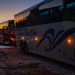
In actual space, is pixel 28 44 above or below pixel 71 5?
below

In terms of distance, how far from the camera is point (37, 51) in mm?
18969

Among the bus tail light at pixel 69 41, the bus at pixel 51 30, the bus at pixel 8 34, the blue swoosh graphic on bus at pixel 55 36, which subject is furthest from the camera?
the bus at pixel 8 34

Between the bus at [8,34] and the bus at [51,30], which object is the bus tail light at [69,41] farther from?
the bus at [8,34]

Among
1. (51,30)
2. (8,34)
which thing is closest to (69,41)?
(51,30)

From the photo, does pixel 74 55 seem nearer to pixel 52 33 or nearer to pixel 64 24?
pixel 64 24


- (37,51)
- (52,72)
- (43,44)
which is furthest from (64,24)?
(37,51)

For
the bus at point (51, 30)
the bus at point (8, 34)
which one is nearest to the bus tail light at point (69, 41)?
the bus at point (51, 30)

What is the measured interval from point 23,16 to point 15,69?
379 inches

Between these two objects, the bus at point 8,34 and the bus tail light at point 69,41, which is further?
the bus at point 8,34

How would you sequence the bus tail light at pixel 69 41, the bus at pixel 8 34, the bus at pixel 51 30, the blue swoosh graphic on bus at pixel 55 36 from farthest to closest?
1. the bus at pixel 8 34
2. the blue swoosh graphic on bus at pixel 55 36
3. the bus at pixel 51 30
4. the bus tail light at pixel 69 41

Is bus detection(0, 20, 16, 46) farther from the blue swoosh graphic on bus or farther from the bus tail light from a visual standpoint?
the bus tail light

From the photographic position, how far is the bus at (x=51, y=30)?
42.9 ft

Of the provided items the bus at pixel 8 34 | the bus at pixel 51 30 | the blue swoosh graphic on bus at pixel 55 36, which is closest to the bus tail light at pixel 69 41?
the bus at pixel 51 30

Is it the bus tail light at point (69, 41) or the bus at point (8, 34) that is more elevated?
the bus at point (8, 34)
